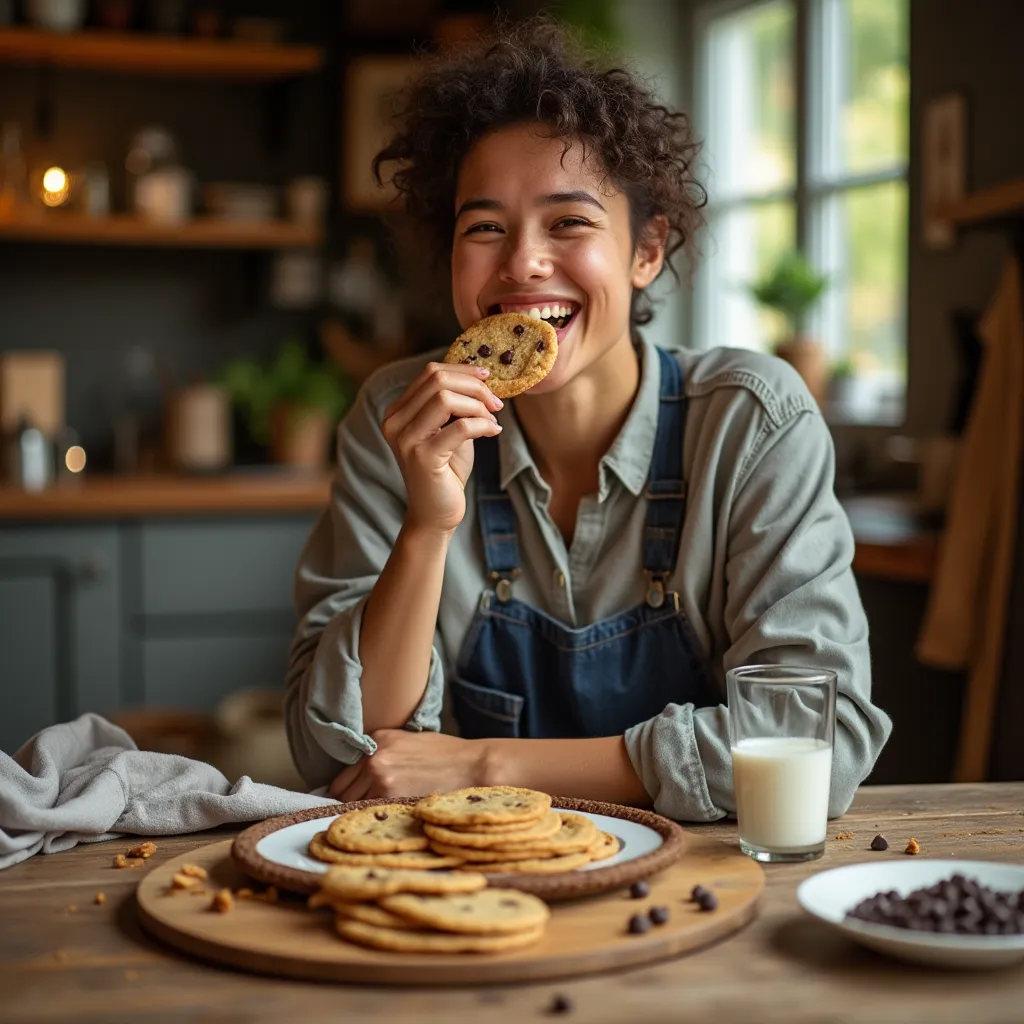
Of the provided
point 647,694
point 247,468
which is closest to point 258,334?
point 247,468

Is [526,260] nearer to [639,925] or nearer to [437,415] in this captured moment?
[437,415]

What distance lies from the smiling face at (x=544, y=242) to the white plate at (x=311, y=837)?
25.7 inches

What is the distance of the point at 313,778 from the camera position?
179 centimetres

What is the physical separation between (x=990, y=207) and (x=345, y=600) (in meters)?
1.66

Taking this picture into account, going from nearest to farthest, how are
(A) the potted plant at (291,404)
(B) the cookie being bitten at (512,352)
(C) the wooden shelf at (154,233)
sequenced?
(B) the cookie being bitten at (512,352)
(C) the wooden shelf at (154,233)
(A) the potted plant at (291,404)

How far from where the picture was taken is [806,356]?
162 inches

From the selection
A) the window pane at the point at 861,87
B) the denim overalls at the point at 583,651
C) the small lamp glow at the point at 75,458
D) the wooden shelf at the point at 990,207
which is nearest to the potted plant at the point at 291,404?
the small lamp glow at the point at 75,458

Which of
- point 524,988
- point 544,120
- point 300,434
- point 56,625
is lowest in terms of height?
point 56,625

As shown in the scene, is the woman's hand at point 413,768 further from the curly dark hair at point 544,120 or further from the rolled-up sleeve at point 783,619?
the curly dark hair at point 544,120

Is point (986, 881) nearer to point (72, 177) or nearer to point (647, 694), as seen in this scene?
point (647, 694)

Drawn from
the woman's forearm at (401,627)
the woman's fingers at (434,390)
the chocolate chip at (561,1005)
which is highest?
the woman's fingers at (434,390)

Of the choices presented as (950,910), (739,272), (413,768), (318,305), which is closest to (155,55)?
(318,305)

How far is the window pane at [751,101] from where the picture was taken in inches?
187

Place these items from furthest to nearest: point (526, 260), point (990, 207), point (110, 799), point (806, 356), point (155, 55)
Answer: point (155, 55) < point (806, 356) < point (990, 207) < point (526, 260) < point (110, 799)
